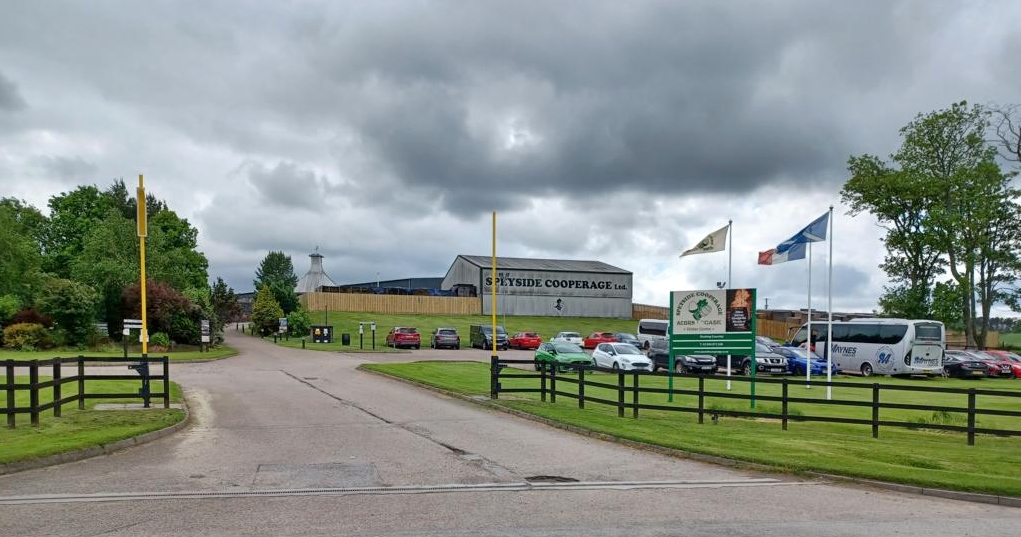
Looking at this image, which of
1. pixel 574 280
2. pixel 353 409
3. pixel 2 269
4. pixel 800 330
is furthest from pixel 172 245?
pixel 353 409

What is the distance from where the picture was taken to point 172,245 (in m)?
75.8

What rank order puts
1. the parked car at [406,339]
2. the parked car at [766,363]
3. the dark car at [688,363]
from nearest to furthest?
the dark car at [688,363] < the parked car at [766,363] < the parked car at [406,339]

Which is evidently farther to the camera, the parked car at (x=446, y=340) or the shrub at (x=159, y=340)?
the parked car at (x=446, y=340)

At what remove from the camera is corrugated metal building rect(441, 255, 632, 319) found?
301ft

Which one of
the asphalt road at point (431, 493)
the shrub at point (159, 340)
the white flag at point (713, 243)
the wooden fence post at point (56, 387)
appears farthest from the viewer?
the shrub at point (159, 340)

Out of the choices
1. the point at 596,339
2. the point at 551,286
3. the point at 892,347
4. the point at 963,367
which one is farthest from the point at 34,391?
the point at 551,286

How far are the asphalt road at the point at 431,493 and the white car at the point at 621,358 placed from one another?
723 inches

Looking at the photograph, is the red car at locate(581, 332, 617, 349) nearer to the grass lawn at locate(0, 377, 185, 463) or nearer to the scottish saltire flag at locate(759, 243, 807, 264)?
the scottish saltire flag at locate(759, 243, 807, 264)

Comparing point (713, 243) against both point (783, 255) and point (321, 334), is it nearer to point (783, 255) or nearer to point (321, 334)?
point (783, 255)

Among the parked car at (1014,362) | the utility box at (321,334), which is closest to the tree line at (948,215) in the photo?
the parked car at (1014,362)

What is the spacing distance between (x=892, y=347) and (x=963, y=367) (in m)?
6.22

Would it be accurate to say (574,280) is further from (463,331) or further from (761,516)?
(761,516)

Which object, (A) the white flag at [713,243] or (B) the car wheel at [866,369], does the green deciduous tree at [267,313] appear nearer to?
(B) the car wheel at [866,369]

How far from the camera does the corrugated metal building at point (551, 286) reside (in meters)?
91.7
